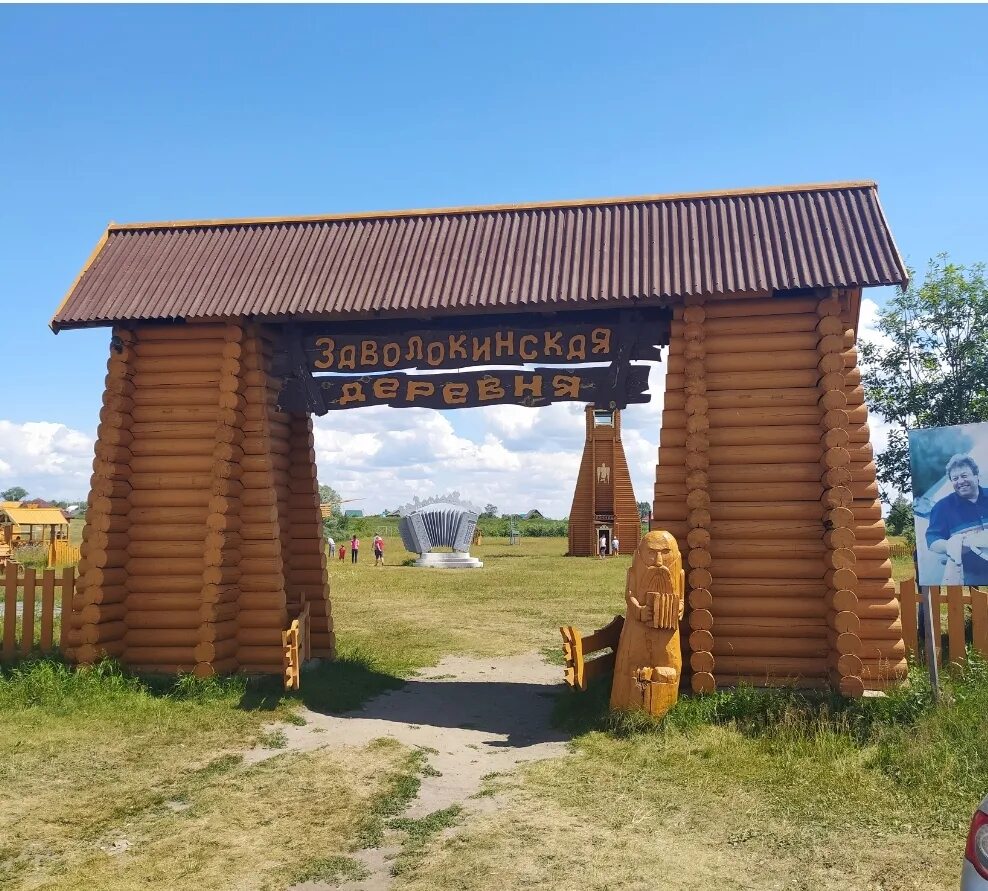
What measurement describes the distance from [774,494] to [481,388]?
4062 millimetres

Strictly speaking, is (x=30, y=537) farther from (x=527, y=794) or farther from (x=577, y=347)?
(x=527, y=794)

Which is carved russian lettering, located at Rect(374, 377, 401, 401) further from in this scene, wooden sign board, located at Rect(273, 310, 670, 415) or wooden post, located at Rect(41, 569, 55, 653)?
wooden post, located at Rect(41, 569, 55, 653)

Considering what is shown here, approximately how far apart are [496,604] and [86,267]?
1445 centimetres

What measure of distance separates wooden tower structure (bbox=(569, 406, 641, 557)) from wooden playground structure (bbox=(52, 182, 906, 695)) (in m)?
32.7

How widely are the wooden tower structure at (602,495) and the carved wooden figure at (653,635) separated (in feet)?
114

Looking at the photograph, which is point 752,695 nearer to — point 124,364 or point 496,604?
point 124,364

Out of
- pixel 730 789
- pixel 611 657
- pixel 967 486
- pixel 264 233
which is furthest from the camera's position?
pixel 264 233

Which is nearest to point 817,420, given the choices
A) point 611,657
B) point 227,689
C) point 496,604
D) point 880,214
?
point 880,214

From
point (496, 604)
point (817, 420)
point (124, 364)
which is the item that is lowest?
point (496, 604)

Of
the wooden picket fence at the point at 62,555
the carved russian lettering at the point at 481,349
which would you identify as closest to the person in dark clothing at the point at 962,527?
the carved russian lettering at the point at 481,349

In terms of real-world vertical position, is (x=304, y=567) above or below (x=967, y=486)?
below

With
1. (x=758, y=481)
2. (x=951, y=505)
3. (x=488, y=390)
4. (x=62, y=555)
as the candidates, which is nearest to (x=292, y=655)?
(x=488, y=390)

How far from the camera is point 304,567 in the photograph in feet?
44.1

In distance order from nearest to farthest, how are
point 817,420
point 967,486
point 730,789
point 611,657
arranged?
point 730,789, point 967,486, point 817,420, point 611,657
